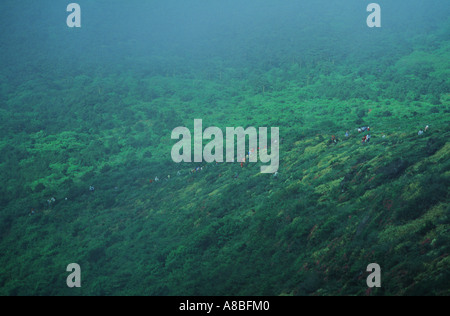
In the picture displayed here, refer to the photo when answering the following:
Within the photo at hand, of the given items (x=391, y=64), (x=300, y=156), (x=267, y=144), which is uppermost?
(x=391, y=64)

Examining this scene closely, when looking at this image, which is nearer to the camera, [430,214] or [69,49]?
[430,214]

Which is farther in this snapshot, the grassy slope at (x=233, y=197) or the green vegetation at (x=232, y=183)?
the green vegetation at (x=232, y=183)

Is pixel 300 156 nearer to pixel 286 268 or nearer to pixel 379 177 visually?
pixel 379 177

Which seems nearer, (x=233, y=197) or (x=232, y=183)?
(x=233, y=197)

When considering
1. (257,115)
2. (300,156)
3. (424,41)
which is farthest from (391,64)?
(300,156)
